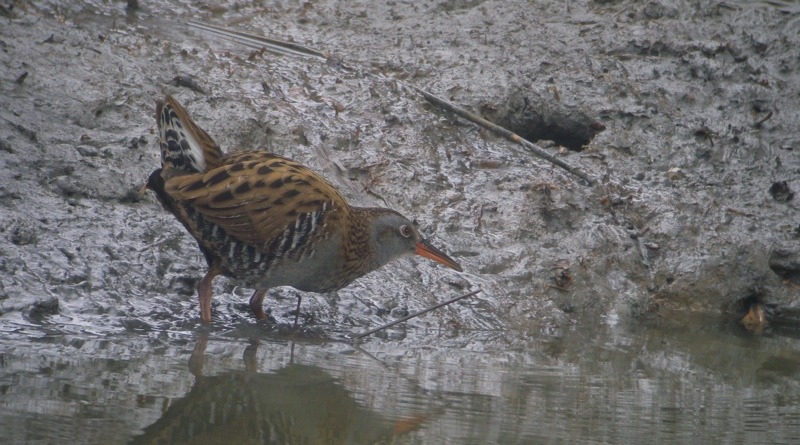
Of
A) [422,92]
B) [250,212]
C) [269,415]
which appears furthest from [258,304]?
[422,92]

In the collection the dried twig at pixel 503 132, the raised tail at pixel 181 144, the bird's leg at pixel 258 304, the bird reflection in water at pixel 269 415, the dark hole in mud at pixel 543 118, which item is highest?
the dark hole in mud at pixel 543 118

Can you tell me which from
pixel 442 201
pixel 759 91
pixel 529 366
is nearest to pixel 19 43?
pixel 442 201

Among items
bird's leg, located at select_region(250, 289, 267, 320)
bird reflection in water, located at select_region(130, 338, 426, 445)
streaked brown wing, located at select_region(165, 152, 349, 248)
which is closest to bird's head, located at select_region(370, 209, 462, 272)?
streaked brown wing, located at select_region(165, 152, 349, 248)

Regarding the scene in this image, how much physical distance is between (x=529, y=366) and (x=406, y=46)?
4.12m

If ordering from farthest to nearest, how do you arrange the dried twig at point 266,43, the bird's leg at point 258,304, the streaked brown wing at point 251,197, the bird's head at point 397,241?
the dried twig at point 266,43, the bird's head at point 397,241, the bird's leg at point 258,304, the streaked brown wing at point 251,197

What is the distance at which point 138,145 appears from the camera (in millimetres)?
6715

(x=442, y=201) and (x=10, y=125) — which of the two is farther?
(x=442, y=201)

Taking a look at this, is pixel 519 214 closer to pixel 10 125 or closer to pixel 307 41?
pixel 307 41

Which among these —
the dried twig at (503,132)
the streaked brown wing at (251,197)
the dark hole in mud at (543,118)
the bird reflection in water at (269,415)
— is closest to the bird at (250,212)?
the streaked brown wing at (251,197)

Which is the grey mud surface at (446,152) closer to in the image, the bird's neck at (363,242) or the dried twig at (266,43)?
the dried twig at (266,43)

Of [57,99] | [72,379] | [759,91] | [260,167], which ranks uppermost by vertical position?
[759,91]

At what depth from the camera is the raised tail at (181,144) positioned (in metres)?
5.53

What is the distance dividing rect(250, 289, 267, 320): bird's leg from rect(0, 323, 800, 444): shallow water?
0.24 metres

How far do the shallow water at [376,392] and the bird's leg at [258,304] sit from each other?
0.24 m
